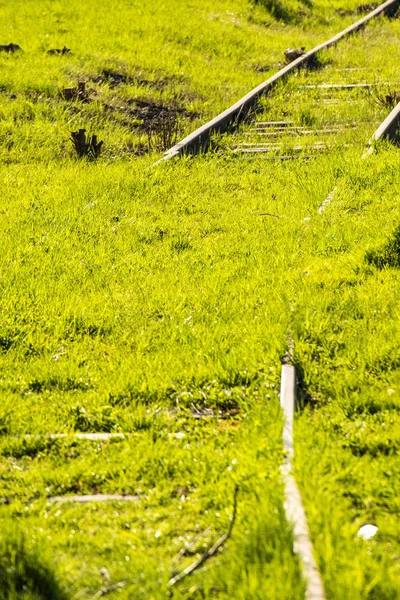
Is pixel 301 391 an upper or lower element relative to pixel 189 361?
upper

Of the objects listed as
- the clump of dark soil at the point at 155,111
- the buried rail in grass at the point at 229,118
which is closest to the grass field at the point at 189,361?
the buried rail in grass at the point at 229,118

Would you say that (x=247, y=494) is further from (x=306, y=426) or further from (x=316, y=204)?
(x=316, y=204)

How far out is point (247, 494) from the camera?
387 centimetres

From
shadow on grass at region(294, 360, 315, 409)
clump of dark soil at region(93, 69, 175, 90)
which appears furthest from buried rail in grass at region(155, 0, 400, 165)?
shadow on grass at region(294, 360, 315, 409)

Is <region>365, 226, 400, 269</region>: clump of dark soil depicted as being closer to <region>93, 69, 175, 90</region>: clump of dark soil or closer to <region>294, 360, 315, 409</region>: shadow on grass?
<region>294, 360, 315, 409</region>: shadow on grass

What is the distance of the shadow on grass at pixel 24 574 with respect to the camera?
328cm

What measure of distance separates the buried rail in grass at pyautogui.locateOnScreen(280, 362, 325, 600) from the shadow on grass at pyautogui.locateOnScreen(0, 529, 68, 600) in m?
0.89

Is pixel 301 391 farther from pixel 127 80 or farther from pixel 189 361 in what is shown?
pixel 127 80

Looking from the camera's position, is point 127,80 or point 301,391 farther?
point 127,80

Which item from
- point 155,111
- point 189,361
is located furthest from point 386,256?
point 155,111

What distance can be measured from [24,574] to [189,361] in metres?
2.25

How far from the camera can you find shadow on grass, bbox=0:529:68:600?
10.8 feet

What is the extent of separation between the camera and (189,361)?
215 inches

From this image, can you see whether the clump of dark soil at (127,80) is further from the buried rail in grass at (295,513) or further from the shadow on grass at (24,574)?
the shadow on grass at (24,574)
